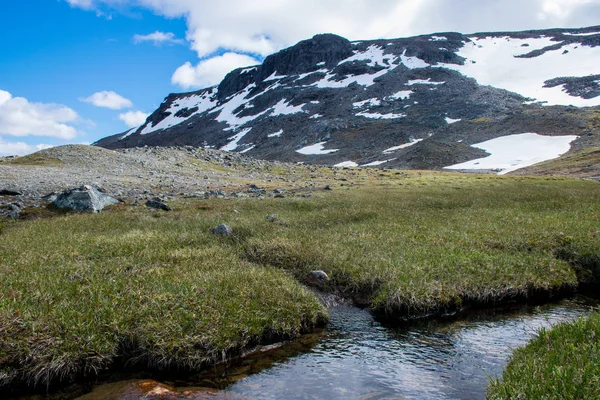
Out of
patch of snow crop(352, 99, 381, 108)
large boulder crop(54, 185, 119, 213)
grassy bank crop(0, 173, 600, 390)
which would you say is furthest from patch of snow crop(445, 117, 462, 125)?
large boulder crop(54, 185, 119, 213)

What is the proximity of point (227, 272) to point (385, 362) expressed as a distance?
216 inches

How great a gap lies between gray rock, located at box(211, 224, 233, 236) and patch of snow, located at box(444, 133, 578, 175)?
88727 mm

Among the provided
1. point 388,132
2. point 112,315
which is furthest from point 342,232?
point 388,132

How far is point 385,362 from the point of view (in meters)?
8.62

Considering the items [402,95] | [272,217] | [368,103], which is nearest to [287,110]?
[368,103]

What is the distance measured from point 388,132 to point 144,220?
441 ft

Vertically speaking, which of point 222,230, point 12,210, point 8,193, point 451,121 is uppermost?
point 451,121

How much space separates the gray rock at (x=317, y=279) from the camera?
1309 cm

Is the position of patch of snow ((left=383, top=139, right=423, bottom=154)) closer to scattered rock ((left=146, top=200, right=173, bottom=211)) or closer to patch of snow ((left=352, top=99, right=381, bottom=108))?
patch of snow ((left=352, top=99, right=381, bottom=108))

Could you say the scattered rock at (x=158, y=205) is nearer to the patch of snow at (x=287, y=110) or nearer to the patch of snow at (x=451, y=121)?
the patch of snow at (x=451, y=121)

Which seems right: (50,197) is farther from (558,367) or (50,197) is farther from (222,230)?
(558,367)

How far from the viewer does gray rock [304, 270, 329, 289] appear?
13.1 meters

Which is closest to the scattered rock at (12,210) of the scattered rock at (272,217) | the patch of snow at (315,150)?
the scattered rock at (272,217)

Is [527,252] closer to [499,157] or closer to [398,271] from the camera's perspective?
[398,271]
